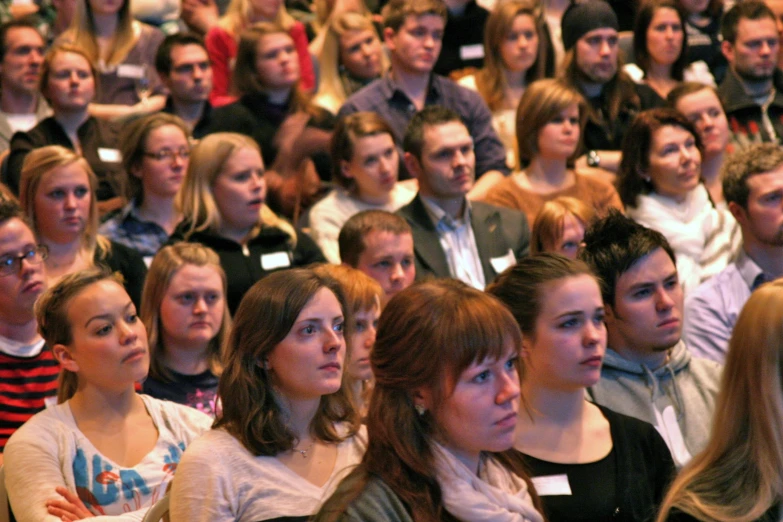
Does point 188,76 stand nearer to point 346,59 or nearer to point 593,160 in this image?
point 346,59

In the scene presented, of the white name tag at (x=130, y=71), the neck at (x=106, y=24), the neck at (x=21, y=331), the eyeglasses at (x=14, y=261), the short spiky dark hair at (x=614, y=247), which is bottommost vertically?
the neck at (x=21, y=331)

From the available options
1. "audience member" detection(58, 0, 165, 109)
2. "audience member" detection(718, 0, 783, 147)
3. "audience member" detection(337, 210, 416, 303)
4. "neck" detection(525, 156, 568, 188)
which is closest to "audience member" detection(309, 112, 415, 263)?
"neck" detection(525, 156, 568, 188)

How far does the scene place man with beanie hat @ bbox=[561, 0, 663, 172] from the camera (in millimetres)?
5684

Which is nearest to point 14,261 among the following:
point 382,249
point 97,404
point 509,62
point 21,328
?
point 21,328

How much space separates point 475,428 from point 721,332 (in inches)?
78.5

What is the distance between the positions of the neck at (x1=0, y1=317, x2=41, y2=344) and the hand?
3.11ft

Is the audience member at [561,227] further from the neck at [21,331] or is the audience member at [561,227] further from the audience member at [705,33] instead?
the audience member at [705,33]

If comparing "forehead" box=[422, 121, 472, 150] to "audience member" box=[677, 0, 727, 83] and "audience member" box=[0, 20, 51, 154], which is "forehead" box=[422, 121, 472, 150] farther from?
"audience member" box=[677, 0, 727, 83]

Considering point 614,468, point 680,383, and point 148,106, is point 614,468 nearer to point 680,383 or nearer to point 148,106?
point 680,383

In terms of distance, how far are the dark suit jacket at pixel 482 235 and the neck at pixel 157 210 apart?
3.29 feet

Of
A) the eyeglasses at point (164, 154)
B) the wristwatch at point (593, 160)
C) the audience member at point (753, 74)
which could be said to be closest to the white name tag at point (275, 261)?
the eyeglasses at point (164, 154)

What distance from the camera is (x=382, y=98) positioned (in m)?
5.67

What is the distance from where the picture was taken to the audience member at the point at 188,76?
5629 mm

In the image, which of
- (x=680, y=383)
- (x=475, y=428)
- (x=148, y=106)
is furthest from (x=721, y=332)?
(x=148, y=106)
